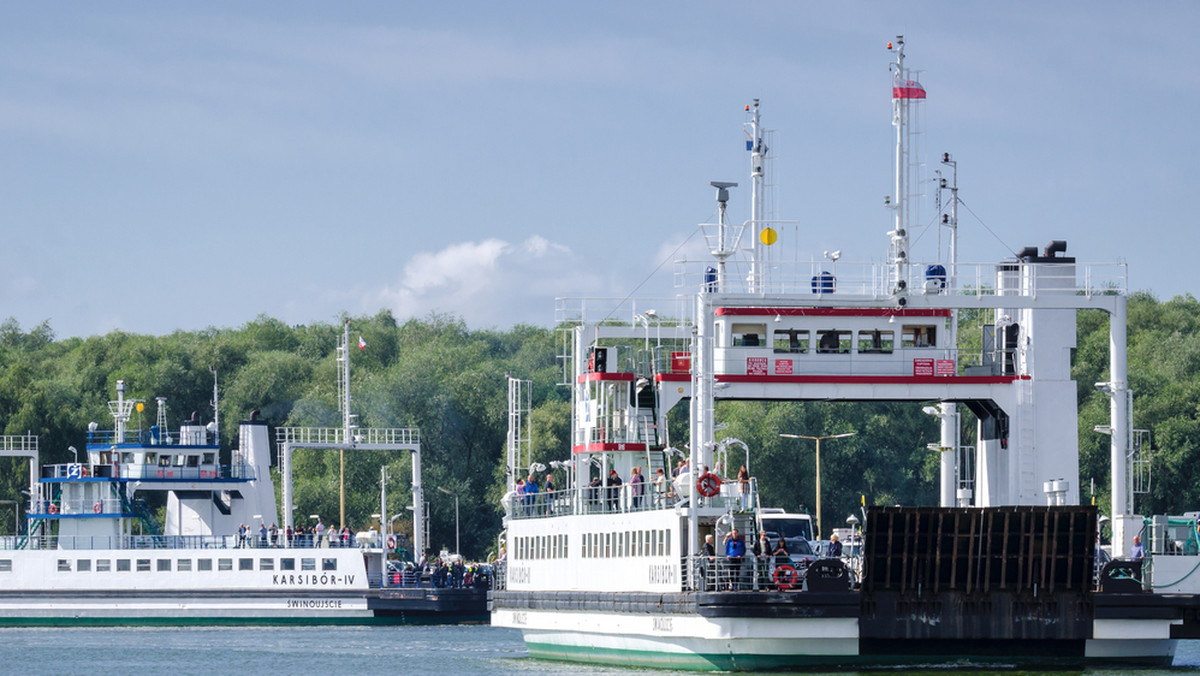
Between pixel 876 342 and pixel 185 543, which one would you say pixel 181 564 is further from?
pixel 876 342

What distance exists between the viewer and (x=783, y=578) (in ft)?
119

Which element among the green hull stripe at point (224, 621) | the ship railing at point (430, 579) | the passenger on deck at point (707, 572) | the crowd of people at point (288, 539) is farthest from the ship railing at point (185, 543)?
the passenger on deck at point (707, 572)

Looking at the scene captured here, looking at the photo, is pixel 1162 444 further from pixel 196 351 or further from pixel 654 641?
pixel 196 351

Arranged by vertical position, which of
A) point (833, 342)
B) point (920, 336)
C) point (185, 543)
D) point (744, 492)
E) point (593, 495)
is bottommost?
point (185, 543)

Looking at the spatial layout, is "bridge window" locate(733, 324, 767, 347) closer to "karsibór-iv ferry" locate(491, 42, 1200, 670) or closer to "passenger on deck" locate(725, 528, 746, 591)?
"karsibór-iv ferry" locate(491, 42, 1200, 670)

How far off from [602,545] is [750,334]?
229 inches

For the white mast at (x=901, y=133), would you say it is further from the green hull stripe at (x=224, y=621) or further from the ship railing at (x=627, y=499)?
the green hull stripe at (x=224, y=621)

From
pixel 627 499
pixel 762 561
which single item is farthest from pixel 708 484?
pixel 627 499

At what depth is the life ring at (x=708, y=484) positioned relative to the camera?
3719cm

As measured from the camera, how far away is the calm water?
150 feet

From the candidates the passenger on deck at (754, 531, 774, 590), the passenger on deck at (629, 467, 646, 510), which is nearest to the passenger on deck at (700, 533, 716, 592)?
the passenger on deck at (754, 531, 774, 590)

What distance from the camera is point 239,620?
66.4 meters

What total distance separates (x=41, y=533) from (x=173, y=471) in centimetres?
559

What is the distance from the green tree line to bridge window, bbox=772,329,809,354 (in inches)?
1465
